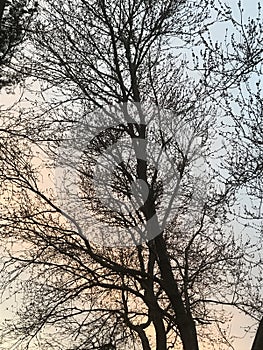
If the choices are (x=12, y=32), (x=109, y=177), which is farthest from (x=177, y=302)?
(x=12, y=32)

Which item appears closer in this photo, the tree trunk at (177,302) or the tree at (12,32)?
the tree at (12,32)

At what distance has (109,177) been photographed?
25.3 feet

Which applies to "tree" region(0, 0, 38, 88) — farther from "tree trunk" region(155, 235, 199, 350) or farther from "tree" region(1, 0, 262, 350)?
"tree trunk" region(155, 235, 199, 350)

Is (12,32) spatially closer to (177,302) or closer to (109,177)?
(109,177)

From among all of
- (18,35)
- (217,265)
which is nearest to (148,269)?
(217,265)

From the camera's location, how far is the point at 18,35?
6.71 m

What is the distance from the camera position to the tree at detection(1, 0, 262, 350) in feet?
24.6

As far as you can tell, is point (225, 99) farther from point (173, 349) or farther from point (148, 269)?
point (173, 349)

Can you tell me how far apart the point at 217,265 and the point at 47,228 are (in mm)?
2506

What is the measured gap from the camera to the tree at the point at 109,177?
748 centimetres

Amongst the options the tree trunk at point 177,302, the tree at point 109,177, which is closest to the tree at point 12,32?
the tree at point 109,177

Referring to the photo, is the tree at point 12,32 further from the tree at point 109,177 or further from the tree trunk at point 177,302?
the tree trunk at point 177,302

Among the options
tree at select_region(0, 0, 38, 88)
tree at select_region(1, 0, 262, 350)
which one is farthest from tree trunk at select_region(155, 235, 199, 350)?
tree at select_region(0, 0, 38, 88)

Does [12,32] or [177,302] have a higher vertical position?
[12,32]
